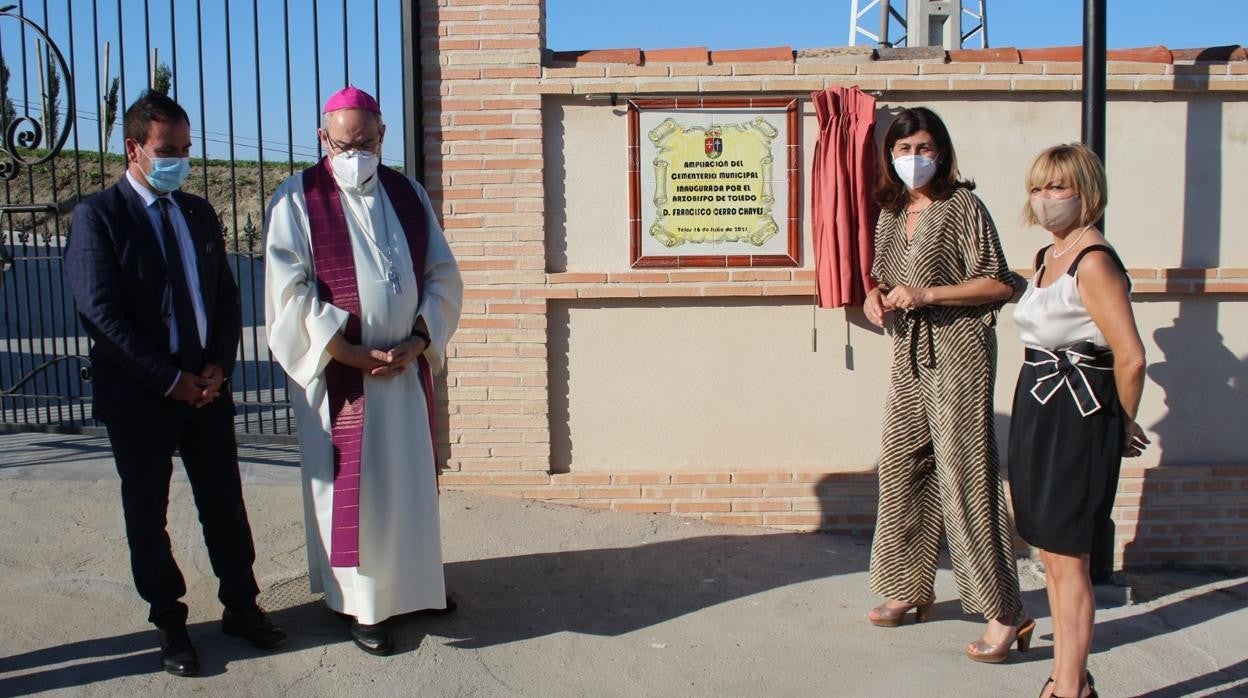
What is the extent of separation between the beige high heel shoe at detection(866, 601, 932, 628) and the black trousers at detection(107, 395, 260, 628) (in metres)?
2.39

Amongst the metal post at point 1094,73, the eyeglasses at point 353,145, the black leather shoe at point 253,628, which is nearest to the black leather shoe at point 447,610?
the black leather shoe at point 253,628

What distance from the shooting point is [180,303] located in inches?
146

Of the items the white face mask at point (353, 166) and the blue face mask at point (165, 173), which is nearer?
the blue face mask at point (165, 173)

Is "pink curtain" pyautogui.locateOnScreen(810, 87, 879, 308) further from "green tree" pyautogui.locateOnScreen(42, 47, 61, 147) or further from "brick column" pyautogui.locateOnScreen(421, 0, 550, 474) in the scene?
"green tree" pyautogui.locateOnScreen(42, 47, 61, 147)

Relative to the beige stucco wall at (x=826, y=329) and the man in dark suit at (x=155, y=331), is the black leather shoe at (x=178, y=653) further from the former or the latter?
the beige stucco wall at (x=826, y=329)

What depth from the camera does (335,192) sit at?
3.91 m

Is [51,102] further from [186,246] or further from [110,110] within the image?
[186,246]

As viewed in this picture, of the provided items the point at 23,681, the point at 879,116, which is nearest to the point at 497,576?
the point at 23,681

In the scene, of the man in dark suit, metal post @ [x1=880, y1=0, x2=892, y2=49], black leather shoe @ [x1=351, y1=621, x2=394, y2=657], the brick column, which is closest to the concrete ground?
black leather shoe @ [x1=351, y1=621, x2=394, y2=657]

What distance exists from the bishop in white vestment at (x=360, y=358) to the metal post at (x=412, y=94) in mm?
1423

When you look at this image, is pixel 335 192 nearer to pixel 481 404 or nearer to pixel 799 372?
pixel 481 404

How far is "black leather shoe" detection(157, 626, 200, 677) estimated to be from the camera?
148 inches

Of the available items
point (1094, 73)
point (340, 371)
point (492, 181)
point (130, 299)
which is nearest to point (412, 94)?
point (492, 181)

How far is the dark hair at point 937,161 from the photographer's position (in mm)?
4121
